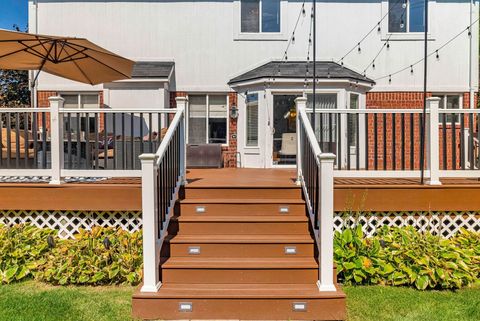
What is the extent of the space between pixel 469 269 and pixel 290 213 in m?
2.26

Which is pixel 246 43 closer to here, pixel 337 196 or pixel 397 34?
pixel 397 34

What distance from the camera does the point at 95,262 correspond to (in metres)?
4.77

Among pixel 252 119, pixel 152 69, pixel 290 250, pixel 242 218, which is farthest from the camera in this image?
pixel 252 119

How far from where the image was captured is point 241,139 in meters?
10.2

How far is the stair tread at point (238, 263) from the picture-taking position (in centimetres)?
419

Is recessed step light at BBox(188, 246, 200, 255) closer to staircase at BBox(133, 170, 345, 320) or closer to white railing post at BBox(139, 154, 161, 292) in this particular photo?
staircase at BBox(133, 170, 345, 320)

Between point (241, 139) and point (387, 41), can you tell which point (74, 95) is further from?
point (387, 41)

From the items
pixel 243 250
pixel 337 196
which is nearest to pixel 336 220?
pixel 337 196

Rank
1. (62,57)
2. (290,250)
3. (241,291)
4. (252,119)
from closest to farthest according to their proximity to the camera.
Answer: (241,291) → (290,250) → (62,57) → (252,119)

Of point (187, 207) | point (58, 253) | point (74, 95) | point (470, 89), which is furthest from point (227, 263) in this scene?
point (470, 89)

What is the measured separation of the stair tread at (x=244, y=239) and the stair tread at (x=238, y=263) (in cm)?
20

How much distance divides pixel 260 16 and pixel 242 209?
7055mm

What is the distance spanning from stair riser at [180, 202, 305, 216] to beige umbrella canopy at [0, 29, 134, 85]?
3.28m

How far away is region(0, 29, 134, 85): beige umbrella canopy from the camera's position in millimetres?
6008
